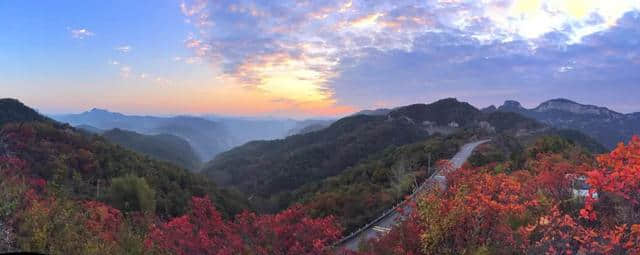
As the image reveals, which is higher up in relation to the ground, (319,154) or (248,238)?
(248,238)

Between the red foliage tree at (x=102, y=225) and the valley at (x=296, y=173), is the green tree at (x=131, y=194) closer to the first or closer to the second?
the valley at (x=296, y=173)

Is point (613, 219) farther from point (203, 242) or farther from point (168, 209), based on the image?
point (168, 209)

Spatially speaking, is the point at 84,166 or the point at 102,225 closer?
the point at 102,225

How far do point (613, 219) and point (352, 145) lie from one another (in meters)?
89.1

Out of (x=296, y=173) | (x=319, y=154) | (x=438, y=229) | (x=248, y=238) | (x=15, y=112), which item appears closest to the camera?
(x=438, y=229)

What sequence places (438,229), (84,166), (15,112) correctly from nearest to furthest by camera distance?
(438,229) → (84,166) → (15,112)

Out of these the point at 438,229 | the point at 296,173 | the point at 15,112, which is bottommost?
the point at 296,173

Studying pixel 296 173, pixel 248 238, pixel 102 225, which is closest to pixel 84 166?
pixel 102 225

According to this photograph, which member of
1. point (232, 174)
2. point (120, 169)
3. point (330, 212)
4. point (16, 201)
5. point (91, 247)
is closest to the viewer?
point (91, 247)

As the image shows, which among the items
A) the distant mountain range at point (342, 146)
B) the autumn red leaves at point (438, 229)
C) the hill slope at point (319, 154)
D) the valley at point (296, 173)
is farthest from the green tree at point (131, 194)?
the hill slope at point (319, 154)

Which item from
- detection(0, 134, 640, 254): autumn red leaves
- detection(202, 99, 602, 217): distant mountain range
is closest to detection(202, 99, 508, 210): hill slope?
detection(202, 99, 602, 217): distant mountain range

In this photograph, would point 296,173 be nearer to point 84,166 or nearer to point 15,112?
point 84,166

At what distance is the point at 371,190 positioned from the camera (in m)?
40.2

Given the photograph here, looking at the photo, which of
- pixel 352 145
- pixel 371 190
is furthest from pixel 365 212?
pixel 352 145
